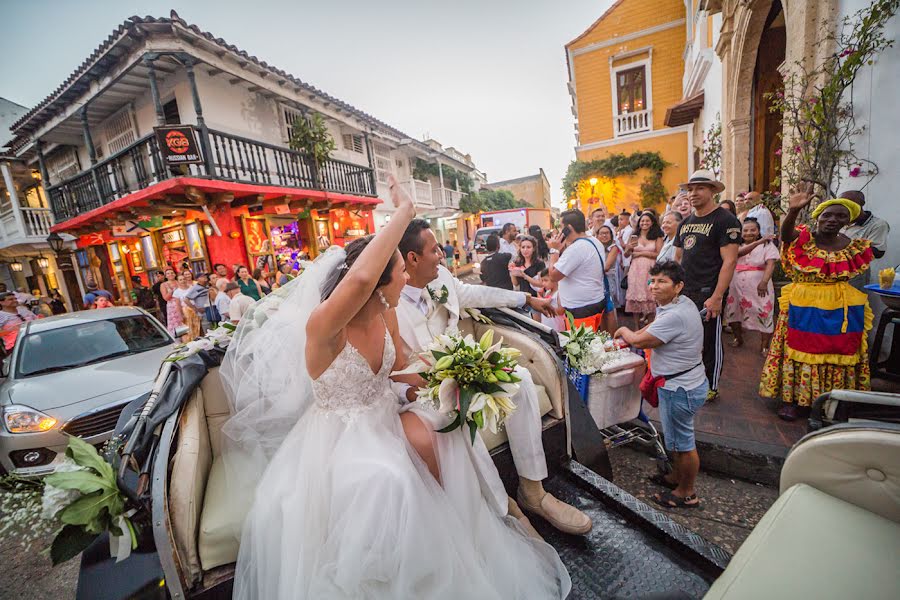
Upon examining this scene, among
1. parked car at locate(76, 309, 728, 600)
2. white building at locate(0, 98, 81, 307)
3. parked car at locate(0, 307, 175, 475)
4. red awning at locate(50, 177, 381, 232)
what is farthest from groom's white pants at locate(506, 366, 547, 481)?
white building at locate(0, 98, 81, 307)

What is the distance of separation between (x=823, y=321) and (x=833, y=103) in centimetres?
284

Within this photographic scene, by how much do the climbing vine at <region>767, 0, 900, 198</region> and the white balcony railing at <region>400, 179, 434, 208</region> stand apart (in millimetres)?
16043

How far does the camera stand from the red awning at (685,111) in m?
11.0

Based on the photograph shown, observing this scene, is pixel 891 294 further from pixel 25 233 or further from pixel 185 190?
pixel 25 233

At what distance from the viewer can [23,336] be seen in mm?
4703

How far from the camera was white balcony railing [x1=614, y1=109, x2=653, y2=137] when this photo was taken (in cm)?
1418

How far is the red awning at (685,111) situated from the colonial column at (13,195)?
24.3 metres

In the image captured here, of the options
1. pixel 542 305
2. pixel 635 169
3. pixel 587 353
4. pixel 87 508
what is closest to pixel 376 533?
pixel 87 508

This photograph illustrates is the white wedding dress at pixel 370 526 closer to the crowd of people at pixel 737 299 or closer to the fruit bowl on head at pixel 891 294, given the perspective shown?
the crowd of people at pixel 737 299

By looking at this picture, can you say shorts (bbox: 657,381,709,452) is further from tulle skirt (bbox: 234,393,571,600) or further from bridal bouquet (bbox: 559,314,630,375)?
tulle skirt (bbox: 234,393,571,600)

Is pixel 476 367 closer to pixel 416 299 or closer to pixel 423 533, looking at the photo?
pixel 423 533

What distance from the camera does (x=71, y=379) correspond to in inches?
162

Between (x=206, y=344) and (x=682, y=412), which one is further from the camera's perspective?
(x=682, y=412)

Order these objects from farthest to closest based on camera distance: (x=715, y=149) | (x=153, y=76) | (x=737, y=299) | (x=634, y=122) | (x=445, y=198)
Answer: (x=445, y=198) < (x=634, y=122) < (x=715, y=149) < (x=153, y=76) < (x=737, y=299)
